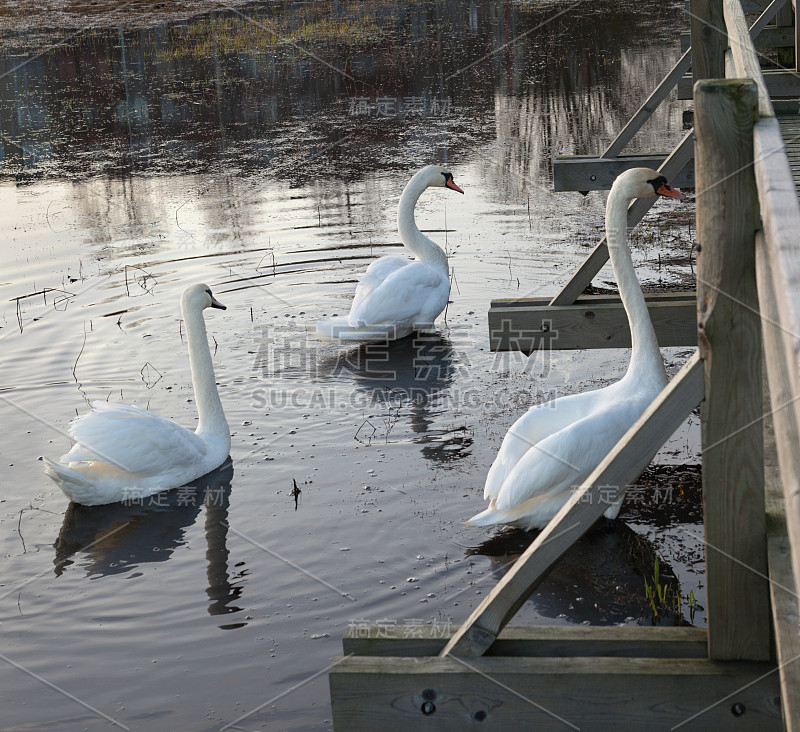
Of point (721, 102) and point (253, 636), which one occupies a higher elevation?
point (721, 102)

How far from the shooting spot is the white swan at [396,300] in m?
7.69

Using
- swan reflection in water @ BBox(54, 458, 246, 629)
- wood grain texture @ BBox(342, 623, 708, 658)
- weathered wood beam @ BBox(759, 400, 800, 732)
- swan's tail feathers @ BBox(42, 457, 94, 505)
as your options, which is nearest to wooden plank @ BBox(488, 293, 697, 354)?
swan reflection in water @ BBox(54, 458, 246, 629)

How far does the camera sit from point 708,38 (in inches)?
246

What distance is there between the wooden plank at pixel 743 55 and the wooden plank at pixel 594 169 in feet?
7.78

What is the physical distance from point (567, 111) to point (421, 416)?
385 inches

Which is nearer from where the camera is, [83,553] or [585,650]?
[585,650]

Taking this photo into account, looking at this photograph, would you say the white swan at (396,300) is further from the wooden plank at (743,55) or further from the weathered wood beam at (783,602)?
the weathered wood beam at (783,602)

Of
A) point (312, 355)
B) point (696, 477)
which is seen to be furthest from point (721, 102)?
point (312, 355)

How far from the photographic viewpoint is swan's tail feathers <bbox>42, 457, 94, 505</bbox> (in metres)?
5.41

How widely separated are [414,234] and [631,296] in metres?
3.59

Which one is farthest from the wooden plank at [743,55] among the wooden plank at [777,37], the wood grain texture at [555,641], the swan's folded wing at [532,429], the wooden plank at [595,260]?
the wooden plank at [777,37]

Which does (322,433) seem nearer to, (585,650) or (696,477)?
(696,477)

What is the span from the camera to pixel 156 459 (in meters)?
5.66

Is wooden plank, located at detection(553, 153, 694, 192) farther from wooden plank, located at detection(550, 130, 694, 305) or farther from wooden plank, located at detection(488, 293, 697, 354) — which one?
wooden plank, located at detection(488, 293, 697, 354)
